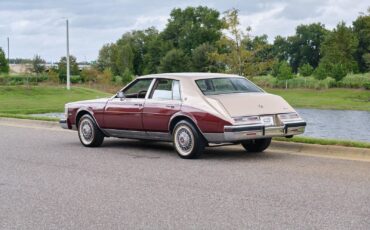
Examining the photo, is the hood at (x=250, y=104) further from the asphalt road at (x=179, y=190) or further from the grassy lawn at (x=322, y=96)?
the grassy lawn at (x=322, y=96)

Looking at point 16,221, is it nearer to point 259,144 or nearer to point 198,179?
point 198,179

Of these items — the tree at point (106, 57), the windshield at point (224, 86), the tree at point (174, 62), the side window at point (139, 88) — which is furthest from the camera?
the tree at point (106, 57)

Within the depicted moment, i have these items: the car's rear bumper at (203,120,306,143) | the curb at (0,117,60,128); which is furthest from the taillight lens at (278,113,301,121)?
the curb at (0,117,60,128)

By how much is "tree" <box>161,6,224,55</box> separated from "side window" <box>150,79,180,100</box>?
90.0m

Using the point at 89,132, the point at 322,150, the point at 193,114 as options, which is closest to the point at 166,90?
the point at 193,114

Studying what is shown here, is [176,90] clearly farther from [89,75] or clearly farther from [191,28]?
[191,28]

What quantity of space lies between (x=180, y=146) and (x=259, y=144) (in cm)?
151

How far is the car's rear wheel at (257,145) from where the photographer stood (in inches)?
469

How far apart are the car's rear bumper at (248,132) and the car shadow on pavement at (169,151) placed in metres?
0.50

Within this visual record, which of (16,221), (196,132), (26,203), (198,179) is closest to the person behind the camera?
(16,221)

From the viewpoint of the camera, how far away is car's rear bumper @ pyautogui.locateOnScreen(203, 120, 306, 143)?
421 inches

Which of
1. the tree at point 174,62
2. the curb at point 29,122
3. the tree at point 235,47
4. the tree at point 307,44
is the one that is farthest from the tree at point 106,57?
the curb at point 29,122

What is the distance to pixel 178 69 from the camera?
101 metres

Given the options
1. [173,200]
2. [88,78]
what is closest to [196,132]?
[173,200]
